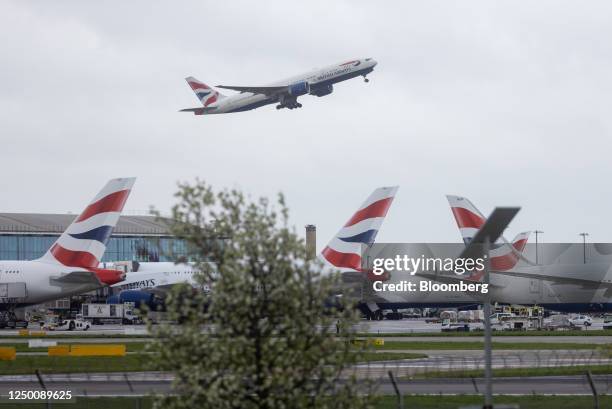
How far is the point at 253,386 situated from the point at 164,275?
104 metres

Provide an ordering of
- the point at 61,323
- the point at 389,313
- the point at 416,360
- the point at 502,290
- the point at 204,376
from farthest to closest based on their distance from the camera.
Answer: the point at 389,313 < the point at 61,323 < the point at 502,290 < the point at 416,360 < the point at 204,376

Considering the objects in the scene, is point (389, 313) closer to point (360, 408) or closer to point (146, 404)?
point (146, 404)

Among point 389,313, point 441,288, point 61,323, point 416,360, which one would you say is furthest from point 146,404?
point 389,313

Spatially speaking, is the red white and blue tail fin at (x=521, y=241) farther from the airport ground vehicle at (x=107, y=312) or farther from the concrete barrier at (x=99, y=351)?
the concrete barrier at (x=99, y=351)

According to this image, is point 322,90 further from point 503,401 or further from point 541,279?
point 503,401

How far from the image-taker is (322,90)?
107 m

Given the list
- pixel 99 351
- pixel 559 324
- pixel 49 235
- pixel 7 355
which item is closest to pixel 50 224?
pixel 49 235

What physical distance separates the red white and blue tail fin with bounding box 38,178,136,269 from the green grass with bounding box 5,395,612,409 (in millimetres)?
36060

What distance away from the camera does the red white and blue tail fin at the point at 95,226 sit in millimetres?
69000

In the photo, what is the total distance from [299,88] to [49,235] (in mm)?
79144

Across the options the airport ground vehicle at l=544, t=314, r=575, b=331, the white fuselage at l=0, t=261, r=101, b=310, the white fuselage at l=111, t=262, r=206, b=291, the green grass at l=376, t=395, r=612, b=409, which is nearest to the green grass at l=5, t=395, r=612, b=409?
the green grass at l=376, t=395, r=612, b=409

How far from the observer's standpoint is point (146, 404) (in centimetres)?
3209

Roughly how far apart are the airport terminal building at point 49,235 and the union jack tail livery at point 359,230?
77.4 m

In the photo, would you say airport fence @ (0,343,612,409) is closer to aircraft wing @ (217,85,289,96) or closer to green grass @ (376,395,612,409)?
green grass @ (376,395,612,409)
